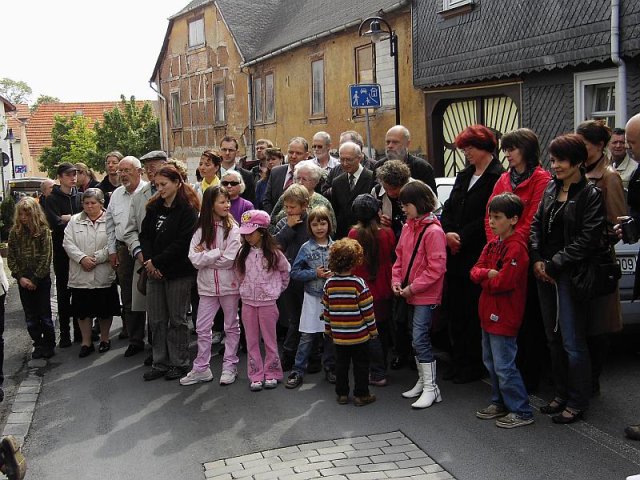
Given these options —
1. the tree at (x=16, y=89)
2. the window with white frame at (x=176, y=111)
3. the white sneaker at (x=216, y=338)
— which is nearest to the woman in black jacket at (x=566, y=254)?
the white sneaker at (x=216, y=338)

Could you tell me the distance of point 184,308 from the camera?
7.61m

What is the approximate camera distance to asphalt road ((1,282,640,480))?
5133mm

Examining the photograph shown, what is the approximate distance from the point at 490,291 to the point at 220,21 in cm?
2781

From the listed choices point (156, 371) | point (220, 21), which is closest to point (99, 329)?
point (156, 371)

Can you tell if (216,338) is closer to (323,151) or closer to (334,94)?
(323,151)

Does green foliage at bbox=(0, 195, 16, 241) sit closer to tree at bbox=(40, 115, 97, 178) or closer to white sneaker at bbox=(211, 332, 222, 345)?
white sneaker at bbox=(211, 332, 222, 345)

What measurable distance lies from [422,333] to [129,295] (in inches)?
149

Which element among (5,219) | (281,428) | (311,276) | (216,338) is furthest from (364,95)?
(5,219)

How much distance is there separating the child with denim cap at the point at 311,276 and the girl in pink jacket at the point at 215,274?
62 centimetres

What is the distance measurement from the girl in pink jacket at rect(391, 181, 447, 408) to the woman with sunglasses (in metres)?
2.29

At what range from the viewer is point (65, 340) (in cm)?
921

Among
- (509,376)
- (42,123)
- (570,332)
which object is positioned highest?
(42,123)

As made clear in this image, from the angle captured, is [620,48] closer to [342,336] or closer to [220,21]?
[342,336]

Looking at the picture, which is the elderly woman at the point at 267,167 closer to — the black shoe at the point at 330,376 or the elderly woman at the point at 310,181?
the elderly woman at the point at 310,181
